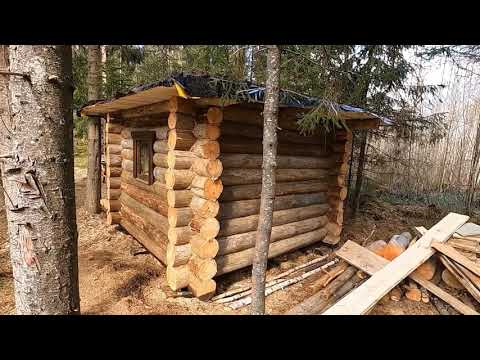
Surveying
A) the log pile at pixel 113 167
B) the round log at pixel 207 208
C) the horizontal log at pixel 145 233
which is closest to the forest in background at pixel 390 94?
the log pile at pixel 113 167

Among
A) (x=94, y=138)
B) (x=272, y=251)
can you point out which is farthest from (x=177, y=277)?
(x=94, y=138)

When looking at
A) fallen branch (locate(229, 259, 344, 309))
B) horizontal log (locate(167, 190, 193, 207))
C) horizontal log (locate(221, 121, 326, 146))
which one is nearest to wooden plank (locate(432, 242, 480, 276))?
fallen branch (locate(229, 259, 344, 309))

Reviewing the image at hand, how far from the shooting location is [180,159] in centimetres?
405

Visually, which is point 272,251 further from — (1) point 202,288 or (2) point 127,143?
(2) point 127,143

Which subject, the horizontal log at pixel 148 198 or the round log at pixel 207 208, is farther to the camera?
the horizontal log at pixel 148 198

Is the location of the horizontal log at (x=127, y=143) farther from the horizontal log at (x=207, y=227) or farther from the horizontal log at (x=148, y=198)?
the horizontal log at (x=207, y=227)

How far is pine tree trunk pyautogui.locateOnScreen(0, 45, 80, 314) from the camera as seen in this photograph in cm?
175

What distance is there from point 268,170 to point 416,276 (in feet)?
11.0

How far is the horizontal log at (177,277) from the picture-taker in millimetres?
4184

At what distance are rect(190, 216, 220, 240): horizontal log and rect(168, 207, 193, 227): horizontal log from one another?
0.18 metres

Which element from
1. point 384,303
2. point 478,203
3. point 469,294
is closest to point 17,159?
point 384,303

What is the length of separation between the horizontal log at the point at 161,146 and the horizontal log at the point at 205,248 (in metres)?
1.62

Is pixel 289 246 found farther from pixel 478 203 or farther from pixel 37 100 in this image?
pixel 478 203

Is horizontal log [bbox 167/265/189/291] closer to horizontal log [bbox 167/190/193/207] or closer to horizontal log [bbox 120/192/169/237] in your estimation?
horizontal log [bbox 120/192/169/237]
